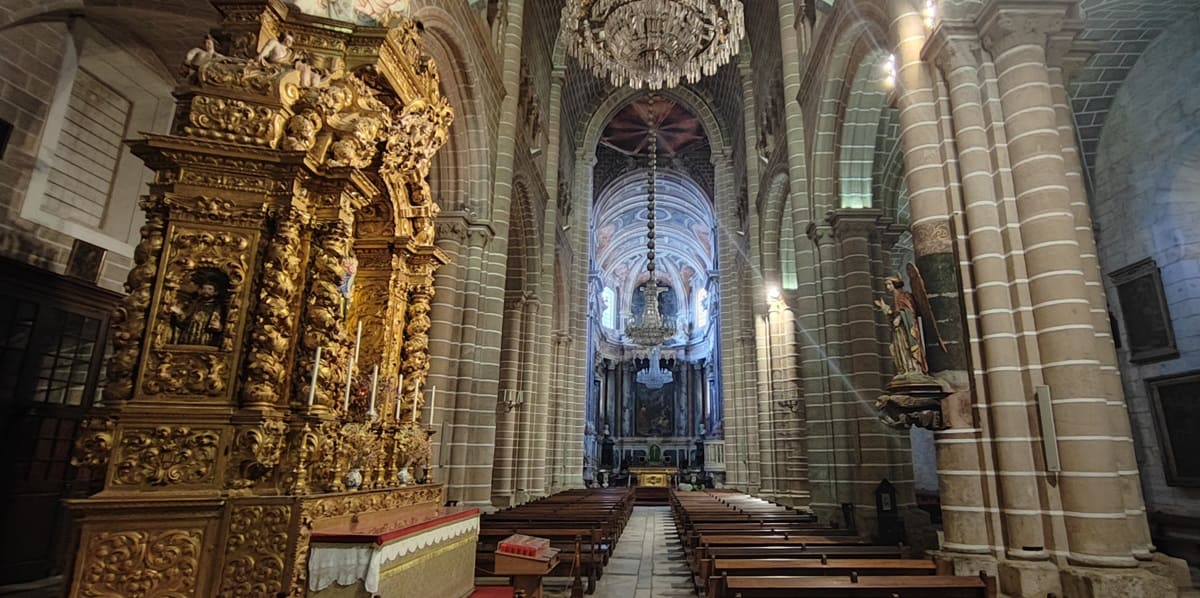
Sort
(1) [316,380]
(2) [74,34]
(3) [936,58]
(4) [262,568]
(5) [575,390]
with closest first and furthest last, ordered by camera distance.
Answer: (4) [262,568], (1) [316,380], (3) [936,58], (2) [74,34], (5) [575,390]

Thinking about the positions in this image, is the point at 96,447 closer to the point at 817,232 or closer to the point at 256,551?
the point at 256,551

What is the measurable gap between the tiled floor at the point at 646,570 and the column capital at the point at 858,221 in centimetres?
605

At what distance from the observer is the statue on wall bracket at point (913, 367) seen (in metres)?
5.71

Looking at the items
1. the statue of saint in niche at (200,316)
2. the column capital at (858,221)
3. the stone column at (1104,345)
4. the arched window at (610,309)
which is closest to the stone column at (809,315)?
the column capital at (858,221)

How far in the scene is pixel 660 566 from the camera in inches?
335

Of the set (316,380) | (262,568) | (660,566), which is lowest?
(660,566)

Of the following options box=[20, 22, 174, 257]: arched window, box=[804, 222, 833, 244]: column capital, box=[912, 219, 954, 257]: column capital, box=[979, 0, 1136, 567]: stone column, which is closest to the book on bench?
box=[979, 0, 1136, 567]: stone column

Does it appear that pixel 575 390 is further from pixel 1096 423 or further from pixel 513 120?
pixel 1096 423

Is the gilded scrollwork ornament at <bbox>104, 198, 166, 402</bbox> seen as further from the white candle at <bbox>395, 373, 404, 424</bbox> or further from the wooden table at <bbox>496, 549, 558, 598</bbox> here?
the wooden table at <bbox>496, 549, 558, 598</bbox>

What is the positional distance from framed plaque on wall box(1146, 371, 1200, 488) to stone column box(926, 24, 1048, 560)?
6.72 meters

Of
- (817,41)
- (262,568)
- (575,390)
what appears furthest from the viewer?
(575,390)

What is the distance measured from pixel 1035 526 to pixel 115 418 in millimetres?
7032

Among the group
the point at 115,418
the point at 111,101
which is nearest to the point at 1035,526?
the point at 115,418

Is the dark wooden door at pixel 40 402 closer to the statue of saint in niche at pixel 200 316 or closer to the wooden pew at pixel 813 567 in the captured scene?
the statue of saint in niche at pixel 200 316
